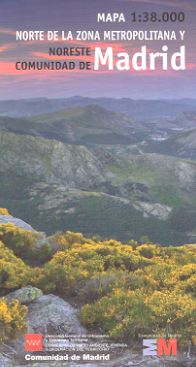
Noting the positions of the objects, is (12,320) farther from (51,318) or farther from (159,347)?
(159,347)

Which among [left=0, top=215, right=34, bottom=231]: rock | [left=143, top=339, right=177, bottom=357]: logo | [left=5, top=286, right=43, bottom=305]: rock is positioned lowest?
[left=143, top=339, right=177, bottom=357]: logo

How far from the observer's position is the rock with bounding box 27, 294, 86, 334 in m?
12.8

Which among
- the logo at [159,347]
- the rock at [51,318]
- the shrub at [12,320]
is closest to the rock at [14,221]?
the rock at [51,318]

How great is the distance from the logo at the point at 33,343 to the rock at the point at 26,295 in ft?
3.80

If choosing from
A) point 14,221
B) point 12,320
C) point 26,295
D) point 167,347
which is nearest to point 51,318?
point 26,295

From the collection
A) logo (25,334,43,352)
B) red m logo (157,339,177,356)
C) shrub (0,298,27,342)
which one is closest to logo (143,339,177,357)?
red m logo (157,339,177,356)

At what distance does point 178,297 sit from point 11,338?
4267 mm

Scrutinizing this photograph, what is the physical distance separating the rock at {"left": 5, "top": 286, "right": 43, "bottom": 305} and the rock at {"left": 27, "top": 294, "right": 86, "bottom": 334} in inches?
5.7

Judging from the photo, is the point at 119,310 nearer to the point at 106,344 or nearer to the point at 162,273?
the point at 106,344

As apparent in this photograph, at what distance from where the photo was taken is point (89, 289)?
46.8ft

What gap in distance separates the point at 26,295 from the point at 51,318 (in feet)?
3.13

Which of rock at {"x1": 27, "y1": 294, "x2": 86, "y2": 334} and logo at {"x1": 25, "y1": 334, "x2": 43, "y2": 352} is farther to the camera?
rock at {"x1": 27, "y1": 294, "x2": 86, "y2": 334}

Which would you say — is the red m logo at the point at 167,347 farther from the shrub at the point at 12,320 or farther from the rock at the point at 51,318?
the shrub at the point at 12,320

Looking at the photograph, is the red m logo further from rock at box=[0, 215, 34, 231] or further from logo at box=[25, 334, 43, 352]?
rock at box=[0, 215, 34, 231]
